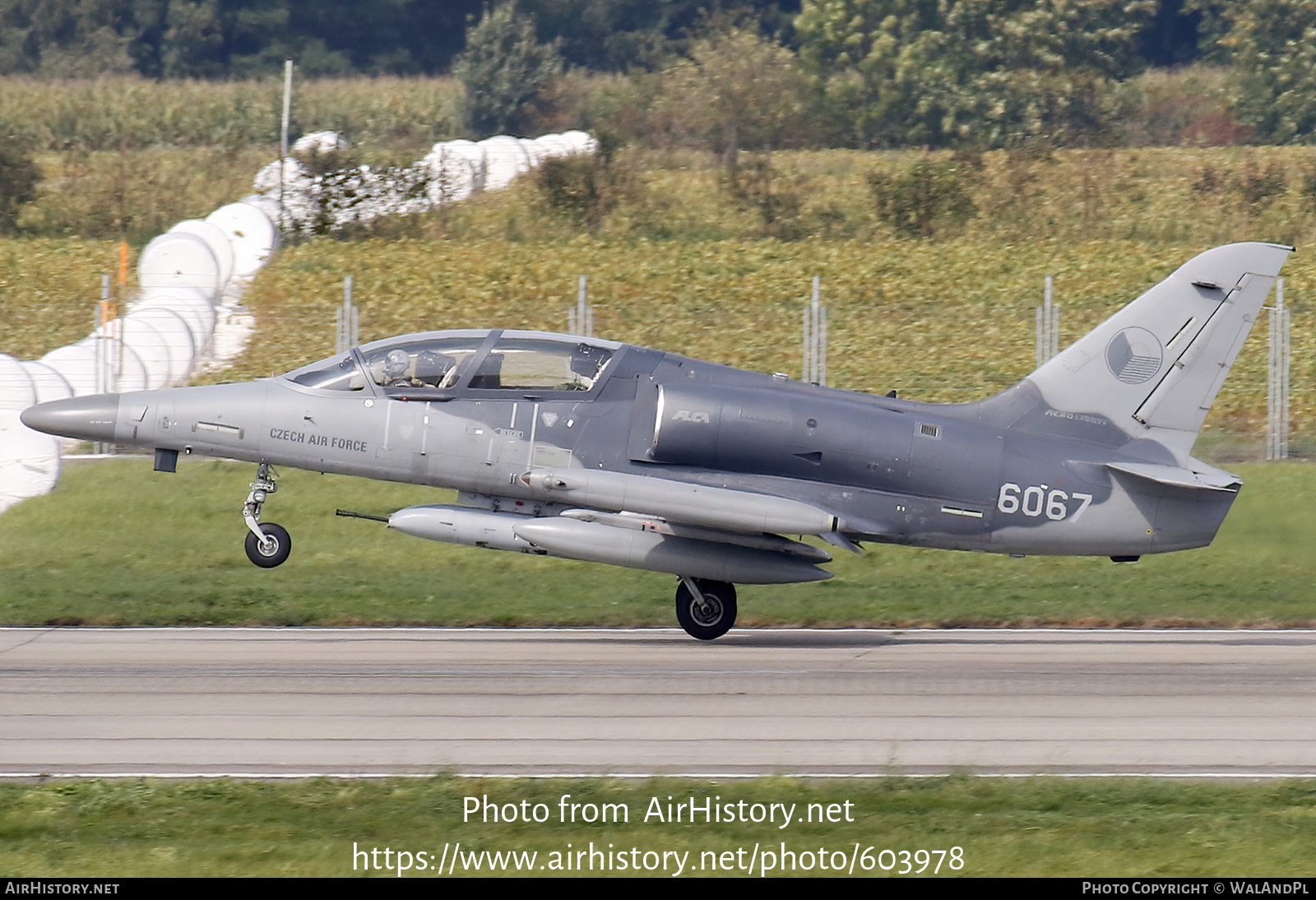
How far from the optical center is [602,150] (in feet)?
132

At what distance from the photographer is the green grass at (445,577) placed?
56.5 ft

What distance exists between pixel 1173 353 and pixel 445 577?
8.45 meters

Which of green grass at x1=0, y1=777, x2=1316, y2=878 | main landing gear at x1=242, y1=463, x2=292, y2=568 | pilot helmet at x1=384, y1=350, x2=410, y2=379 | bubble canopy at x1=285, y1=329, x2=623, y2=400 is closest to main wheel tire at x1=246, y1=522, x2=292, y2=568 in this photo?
main landing gear at x1=242, y1=463, x2=292, y2=568

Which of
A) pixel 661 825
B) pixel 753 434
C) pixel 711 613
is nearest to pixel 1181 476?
pixel 753 434

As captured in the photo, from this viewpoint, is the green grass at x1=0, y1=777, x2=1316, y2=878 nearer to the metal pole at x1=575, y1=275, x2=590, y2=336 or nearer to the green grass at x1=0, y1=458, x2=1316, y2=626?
the green grass at x1=0, y1=458, x2=1316, y2=626

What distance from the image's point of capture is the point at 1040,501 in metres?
15.6

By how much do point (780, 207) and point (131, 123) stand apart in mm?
26068

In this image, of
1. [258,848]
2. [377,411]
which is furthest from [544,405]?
[258,848]

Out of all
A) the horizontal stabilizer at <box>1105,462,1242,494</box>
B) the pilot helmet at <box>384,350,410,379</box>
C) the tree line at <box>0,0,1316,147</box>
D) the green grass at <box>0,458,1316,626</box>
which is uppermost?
the tree line at <box>0,0,1316,147</box>

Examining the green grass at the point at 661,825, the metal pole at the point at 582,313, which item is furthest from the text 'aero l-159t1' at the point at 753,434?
the metal pole at the point at 582,313

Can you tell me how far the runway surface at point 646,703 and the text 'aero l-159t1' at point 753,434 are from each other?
110 cm

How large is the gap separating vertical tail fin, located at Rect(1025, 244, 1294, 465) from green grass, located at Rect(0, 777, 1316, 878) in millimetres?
6347

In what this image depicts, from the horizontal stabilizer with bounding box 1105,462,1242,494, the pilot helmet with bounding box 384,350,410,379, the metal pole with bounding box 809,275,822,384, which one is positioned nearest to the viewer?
the horizontal stabilizer with bounding box 1105,462,1242,494

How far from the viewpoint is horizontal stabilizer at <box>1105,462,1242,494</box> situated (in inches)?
602
